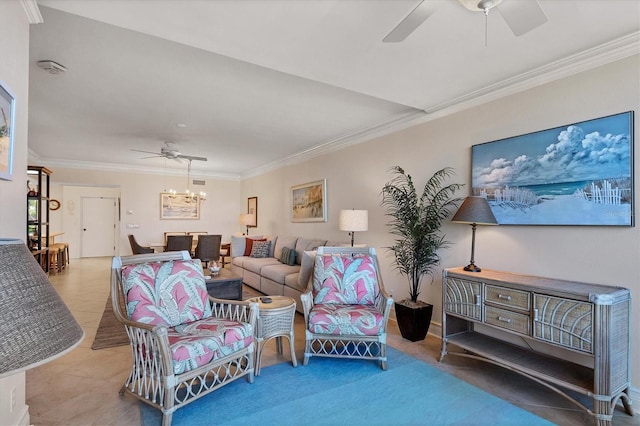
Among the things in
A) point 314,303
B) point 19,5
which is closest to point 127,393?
point 314,303

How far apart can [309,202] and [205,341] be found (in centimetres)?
396

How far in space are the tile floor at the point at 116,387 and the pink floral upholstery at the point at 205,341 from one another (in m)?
0.50

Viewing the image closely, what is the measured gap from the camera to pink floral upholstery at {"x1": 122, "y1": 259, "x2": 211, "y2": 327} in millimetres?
2393

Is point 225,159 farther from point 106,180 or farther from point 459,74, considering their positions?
point 459,74

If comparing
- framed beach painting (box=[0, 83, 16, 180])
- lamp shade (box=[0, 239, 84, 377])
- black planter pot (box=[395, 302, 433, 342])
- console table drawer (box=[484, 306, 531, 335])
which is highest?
framed beach painting (box=[0, 83, 16, 180])

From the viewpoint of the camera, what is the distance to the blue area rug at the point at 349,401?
2.13m

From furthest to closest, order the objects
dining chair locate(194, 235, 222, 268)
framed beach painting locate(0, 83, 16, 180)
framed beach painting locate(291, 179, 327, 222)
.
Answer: dining chair locate(194, 235, 222, 268) → framed beach painting locate(291, 179, 327, 222) → framed beach painting locate(0, 83, 16, 180)

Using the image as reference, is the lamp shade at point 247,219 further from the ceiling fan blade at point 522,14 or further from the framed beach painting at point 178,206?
the ceiling fan blade at point 522,14

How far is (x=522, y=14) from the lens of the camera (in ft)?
5.56

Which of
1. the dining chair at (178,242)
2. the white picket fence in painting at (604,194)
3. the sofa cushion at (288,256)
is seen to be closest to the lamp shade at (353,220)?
the sofa cushion at (288,256)

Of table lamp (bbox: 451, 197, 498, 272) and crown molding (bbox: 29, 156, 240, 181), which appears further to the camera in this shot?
crown molding (bbox: 29, 156, 240, 181)

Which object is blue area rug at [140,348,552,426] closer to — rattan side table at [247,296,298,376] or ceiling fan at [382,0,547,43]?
rattan side table at [247,296,298,376]

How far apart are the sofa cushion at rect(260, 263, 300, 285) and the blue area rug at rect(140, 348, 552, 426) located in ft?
6.37

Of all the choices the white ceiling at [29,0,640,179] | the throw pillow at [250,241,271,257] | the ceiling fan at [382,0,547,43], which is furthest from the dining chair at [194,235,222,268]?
the ceiling fan at [382,0,547,43]
